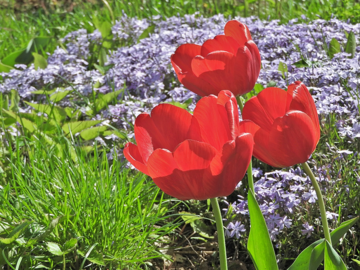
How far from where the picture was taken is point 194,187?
0.77 meters

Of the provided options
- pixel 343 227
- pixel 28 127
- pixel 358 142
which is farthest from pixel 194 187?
pixel 28 127

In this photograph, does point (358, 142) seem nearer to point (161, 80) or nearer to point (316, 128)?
point (316, 128)

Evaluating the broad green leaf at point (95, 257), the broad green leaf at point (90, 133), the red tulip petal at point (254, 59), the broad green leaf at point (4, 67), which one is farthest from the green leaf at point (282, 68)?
the broad green leaf at point (4, 67)

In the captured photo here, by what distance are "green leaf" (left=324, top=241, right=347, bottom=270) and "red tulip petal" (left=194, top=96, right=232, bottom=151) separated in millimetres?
283

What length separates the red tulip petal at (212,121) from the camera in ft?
2.56

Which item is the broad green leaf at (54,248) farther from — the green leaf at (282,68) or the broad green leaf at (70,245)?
the green leaf at (282,68)

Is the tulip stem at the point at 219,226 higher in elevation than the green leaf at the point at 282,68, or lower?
higher

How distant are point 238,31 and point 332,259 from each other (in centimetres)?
63

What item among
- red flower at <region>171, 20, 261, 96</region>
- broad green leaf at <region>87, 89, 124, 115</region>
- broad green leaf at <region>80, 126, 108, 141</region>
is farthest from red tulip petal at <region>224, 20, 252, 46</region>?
broad green leaf at <region>87, 89, 124, 115</region>

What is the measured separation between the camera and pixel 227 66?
101 cm

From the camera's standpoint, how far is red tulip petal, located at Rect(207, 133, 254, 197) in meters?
0.72

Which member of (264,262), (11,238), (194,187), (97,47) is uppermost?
(194,187)

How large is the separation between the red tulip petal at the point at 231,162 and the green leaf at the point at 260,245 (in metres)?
0.09

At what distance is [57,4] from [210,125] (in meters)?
6.25
